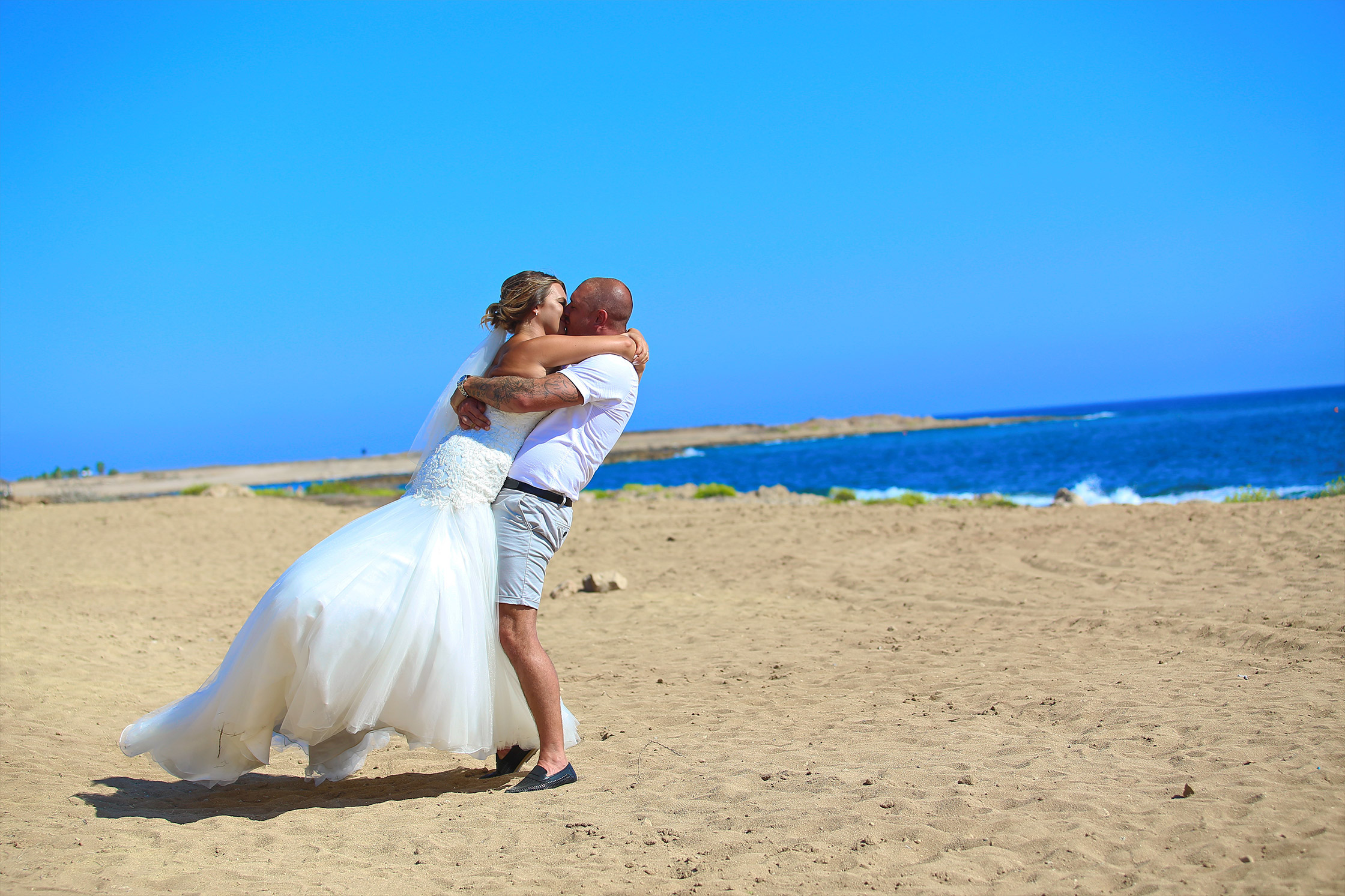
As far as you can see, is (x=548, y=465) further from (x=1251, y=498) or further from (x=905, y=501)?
(x=1251, y=498)

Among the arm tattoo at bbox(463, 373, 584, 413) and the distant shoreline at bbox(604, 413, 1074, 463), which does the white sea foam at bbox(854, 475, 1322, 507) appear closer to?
the arm tattoo at bbox(463, 373, 584, 413)

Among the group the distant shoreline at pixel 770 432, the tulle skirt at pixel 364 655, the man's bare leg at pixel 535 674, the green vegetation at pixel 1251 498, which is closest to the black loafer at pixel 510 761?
the man's bare leg at pixel 535 674

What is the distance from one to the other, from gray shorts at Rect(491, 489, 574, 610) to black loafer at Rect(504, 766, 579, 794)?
0.80m

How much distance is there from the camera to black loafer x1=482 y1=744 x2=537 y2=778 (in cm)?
445

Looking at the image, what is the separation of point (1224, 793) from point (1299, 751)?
76cm

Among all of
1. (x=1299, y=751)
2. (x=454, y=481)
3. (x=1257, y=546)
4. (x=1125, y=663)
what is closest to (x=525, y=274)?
(x=454, y=481)

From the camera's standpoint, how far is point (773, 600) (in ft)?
31.4

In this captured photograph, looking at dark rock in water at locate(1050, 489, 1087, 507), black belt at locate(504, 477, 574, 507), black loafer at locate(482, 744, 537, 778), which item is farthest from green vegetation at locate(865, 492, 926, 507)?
black belt at locate(504, 477, 574, 507)

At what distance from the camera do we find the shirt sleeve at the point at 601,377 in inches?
158

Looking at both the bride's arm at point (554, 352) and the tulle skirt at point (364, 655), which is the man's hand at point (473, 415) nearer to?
the bride's arm at point (554, 352)

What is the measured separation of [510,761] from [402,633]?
1173mm

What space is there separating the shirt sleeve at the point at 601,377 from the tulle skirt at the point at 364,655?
72 centimetres

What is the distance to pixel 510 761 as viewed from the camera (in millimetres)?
4484

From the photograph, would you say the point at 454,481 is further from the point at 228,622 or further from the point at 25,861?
the point at 228,622
